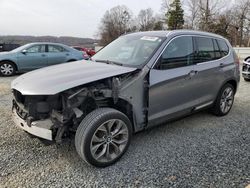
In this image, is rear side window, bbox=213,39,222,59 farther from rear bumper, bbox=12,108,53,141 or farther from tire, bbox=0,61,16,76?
tire, bbox=0,61,16,76

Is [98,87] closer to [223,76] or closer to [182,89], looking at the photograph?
[182,89]

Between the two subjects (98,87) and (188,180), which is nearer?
(188,180)

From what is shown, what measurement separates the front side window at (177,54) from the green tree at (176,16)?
46565mm

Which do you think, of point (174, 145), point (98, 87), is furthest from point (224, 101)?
point (98, 87)

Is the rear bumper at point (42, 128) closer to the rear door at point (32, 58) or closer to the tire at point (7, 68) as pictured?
the rear door at point (32, 58)

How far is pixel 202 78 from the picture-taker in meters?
3.87

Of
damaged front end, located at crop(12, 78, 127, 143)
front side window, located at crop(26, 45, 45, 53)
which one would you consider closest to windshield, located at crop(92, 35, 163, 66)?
damaged front end, located at crop(12, 78, 127, 143)

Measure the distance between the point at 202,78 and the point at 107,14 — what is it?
6842cm

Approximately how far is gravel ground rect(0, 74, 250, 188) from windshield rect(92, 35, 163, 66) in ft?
4.09

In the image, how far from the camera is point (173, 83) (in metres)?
3.39

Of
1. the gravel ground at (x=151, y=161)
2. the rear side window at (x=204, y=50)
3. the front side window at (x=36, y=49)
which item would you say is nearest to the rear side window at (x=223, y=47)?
the rear side window at (x=204, y=50)

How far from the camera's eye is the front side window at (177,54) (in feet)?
11.0

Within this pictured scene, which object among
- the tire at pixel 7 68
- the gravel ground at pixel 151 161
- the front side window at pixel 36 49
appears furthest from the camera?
the front side window at pixel 36 49

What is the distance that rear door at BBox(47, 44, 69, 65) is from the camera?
988 centimetres
